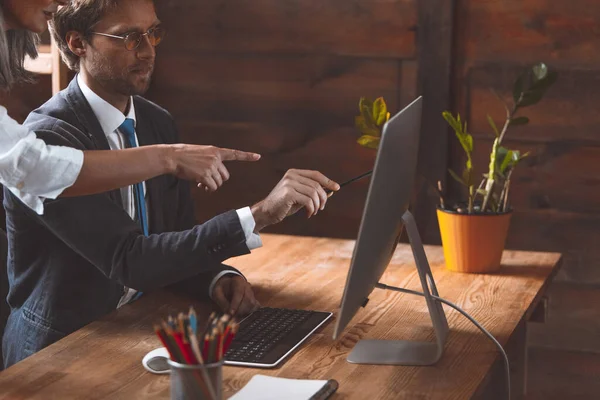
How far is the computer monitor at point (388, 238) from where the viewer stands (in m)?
1.54

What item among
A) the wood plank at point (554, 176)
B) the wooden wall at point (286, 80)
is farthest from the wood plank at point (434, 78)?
the wood plank at point (554, 176)

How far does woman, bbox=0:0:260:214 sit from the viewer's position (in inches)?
70.5

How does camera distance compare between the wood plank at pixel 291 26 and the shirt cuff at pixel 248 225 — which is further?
the wood plank at pixel 291 26

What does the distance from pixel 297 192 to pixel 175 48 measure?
1.96m

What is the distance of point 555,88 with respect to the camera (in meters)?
3.44

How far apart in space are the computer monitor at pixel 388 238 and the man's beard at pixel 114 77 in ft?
2.72

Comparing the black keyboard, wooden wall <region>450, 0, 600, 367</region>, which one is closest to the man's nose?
the black keyboard

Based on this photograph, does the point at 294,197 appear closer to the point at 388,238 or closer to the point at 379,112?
the point at 388,238

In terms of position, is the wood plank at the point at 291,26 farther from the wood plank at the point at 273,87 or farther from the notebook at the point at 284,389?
the notebook at the point at 284,389

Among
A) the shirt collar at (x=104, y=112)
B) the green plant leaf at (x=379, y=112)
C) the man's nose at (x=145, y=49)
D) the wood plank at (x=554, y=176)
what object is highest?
the man's nose at (x=145, y=49)

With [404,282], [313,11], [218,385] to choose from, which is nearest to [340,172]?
[313,11]

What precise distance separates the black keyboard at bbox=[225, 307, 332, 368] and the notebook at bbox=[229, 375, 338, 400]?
91mm

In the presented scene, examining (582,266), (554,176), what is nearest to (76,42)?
(554,176)

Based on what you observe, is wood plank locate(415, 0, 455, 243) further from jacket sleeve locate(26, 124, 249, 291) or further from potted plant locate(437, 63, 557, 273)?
jacket sleeve locate(26, 124, 249, 291)
